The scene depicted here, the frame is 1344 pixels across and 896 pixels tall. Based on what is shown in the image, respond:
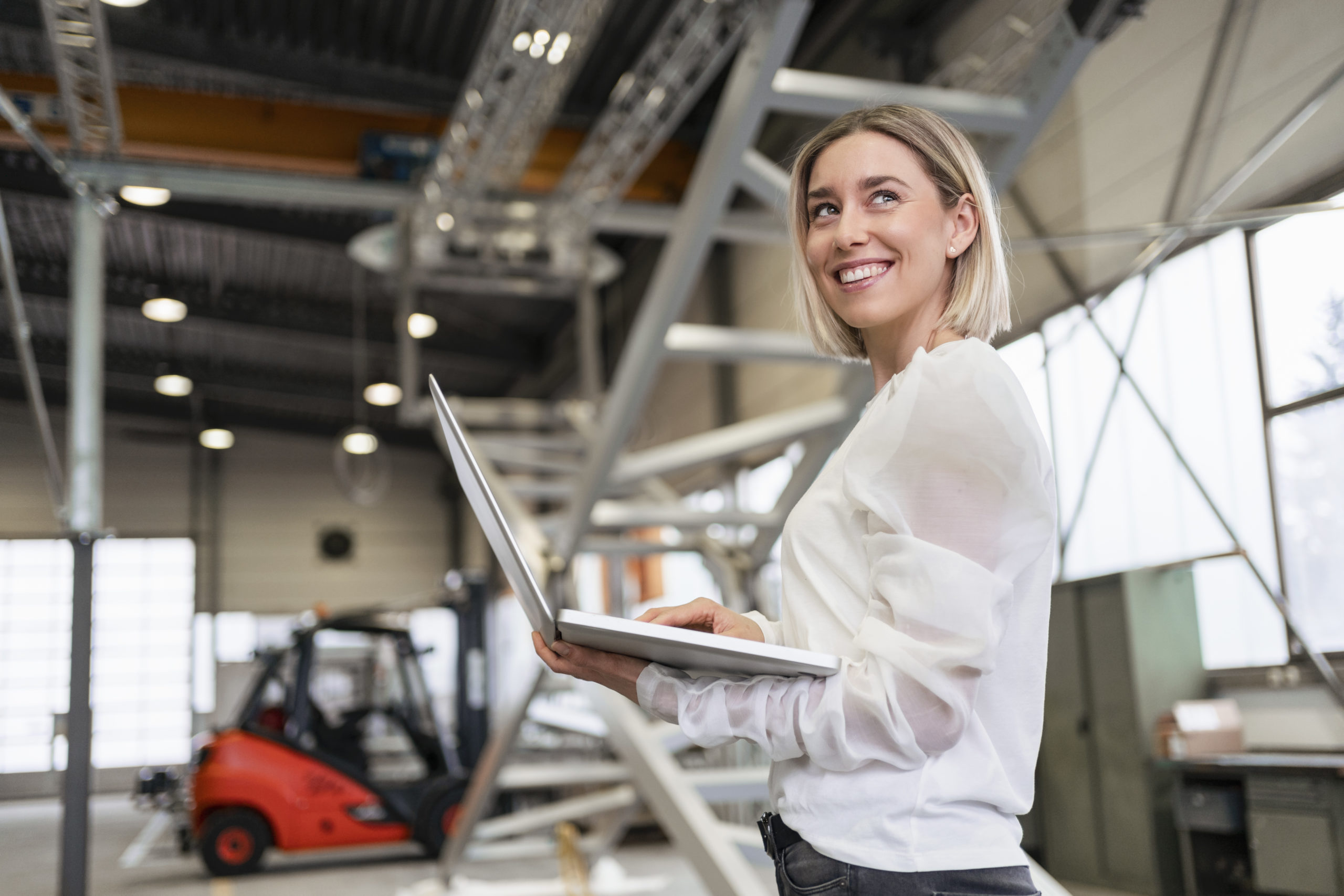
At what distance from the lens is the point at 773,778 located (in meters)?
1.12

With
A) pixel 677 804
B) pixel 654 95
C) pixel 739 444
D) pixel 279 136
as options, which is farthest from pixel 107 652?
pixel 279 136

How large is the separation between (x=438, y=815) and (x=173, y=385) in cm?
400

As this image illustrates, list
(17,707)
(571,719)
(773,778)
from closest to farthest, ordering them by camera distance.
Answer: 1. (773,778)
2. (17,707)
3. (571,719)

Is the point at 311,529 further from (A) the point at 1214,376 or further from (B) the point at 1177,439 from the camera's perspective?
(A) the point at 1214,376

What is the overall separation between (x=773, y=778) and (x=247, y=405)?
1344 cm

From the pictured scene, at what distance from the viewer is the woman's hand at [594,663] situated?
111 cm

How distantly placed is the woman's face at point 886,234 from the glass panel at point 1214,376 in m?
1.76

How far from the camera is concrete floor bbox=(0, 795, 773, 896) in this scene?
2.96 metres

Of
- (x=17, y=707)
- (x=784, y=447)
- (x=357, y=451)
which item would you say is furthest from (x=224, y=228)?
(x=17, y=707)

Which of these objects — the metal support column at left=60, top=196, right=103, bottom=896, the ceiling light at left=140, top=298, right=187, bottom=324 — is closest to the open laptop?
the metal support column at left=60, top=196, right=103, bottom=896

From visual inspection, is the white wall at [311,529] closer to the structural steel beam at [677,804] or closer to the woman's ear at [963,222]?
the structural steel beam at [677,804]

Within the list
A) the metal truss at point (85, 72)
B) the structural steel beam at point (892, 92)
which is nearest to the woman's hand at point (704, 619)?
the structural steel beam at point (892, 92)

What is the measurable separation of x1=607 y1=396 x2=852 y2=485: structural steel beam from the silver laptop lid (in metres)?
3.38

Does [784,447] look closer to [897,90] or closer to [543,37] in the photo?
[543,37]
